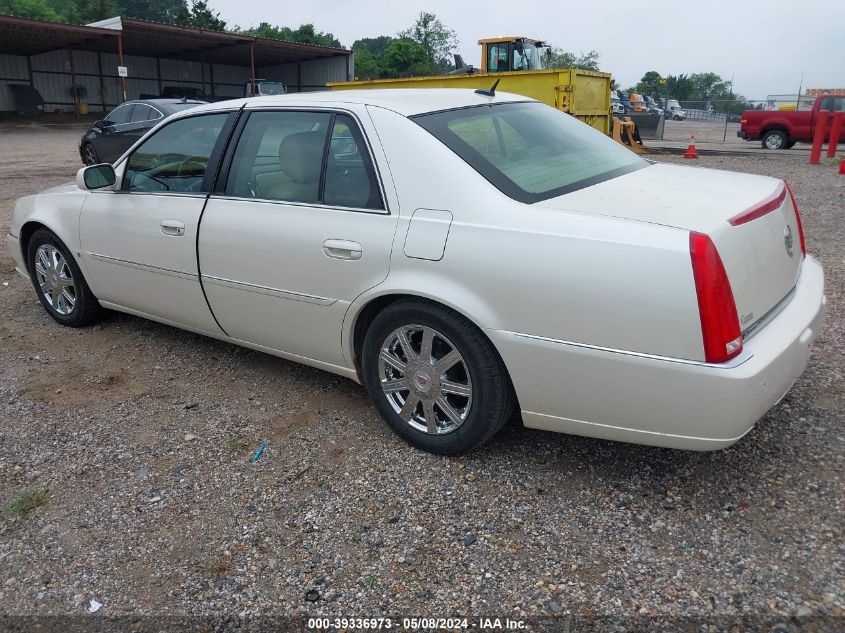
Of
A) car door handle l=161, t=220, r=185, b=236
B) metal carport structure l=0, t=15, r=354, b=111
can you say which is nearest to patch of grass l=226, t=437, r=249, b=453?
car door handle l=161, t=220, r=185, b=236

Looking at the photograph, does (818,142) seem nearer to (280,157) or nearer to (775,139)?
(775,139)

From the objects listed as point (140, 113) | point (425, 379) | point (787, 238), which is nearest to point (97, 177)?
point (425, 379)

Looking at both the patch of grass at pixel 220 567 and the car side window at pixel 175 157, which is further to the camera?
the car side window at pixel 175 157

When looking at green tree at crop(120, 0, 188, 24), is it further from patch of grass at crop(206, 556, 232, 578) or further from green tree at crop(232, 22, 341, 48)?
patch of grass at crop(206, 556, 232, 578)

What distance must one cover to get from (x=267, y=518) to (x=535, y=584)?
111 centimetres

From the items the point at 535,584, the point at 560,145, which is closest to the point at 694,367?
the point at 535,584

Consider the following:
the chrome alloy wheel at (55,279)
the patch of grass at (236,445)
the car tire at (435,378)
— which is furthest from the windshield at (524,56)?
the patch of grass at (236,445)

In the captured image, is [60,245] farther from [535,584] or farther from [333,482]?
[535,584]

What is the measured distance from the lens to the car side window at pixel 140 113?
14180mm

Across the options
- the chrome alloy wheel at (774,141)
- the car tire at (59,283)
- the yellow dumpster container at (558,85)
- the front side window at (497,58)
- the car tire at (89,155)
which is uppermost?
the front side window at (497,58)

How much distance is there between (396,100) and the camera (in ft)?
11.1

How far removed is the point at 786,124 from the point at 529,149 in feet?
65.4

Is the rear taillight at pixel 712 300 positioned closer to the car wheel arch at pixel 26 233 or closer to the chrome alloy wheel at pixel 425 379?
the chrome alloy wheel at pixel 425 379

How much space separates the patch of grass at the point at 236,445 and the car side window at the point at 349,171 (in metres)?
1.24
